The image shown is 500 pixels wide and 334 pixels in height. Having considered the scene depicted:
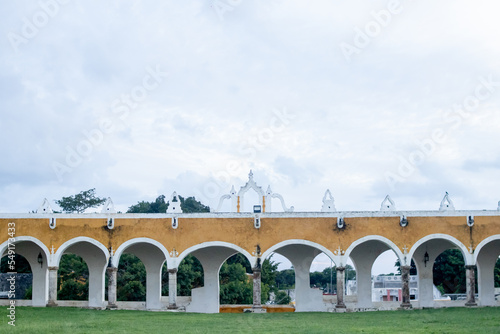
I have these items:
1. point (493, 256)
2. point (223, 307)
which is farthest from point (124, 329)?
point (493, 256)

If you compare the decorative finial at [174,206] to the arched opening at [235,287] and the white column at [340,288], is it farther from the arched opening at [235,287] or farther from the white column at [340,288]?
the arched opening at [235,287]

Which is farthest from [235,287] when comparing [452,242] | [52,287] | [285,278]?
[285,278]

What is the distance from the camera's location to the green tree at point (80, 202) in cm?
4503

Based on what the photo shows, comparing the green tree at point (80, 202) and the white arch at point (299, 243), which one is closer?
the white arch at point (299, 243)

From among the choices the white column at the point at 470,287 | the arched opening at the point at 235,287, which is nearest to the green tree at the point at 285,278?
the arched opening at the point at 235,287

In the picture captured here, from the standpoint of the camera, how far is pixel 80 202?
45.5 meters

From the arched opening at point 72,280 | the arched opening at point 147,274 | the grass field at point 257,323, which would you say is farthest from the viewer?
the arched opening at point 72,280

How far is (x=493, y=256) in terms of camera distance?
22.9 meters

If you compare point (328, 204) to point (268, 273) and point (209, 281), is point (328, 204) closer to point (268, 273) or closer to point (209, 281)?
point (209, 281)

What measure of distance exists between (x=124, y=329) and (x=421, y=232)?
33.2ft

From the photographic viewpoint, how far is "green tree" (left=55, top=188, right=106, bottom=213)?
45031 mm

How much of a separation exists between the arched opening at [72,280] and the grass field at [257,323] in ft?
30.2

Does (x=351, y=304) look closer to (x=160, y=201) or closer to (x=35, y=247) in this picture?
(x=35, y=247)

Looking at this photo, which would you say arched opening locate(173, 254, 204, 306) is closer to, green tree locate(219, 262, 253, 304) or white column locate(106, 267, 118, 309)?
green tree locate(219, 262, 253, 304)
